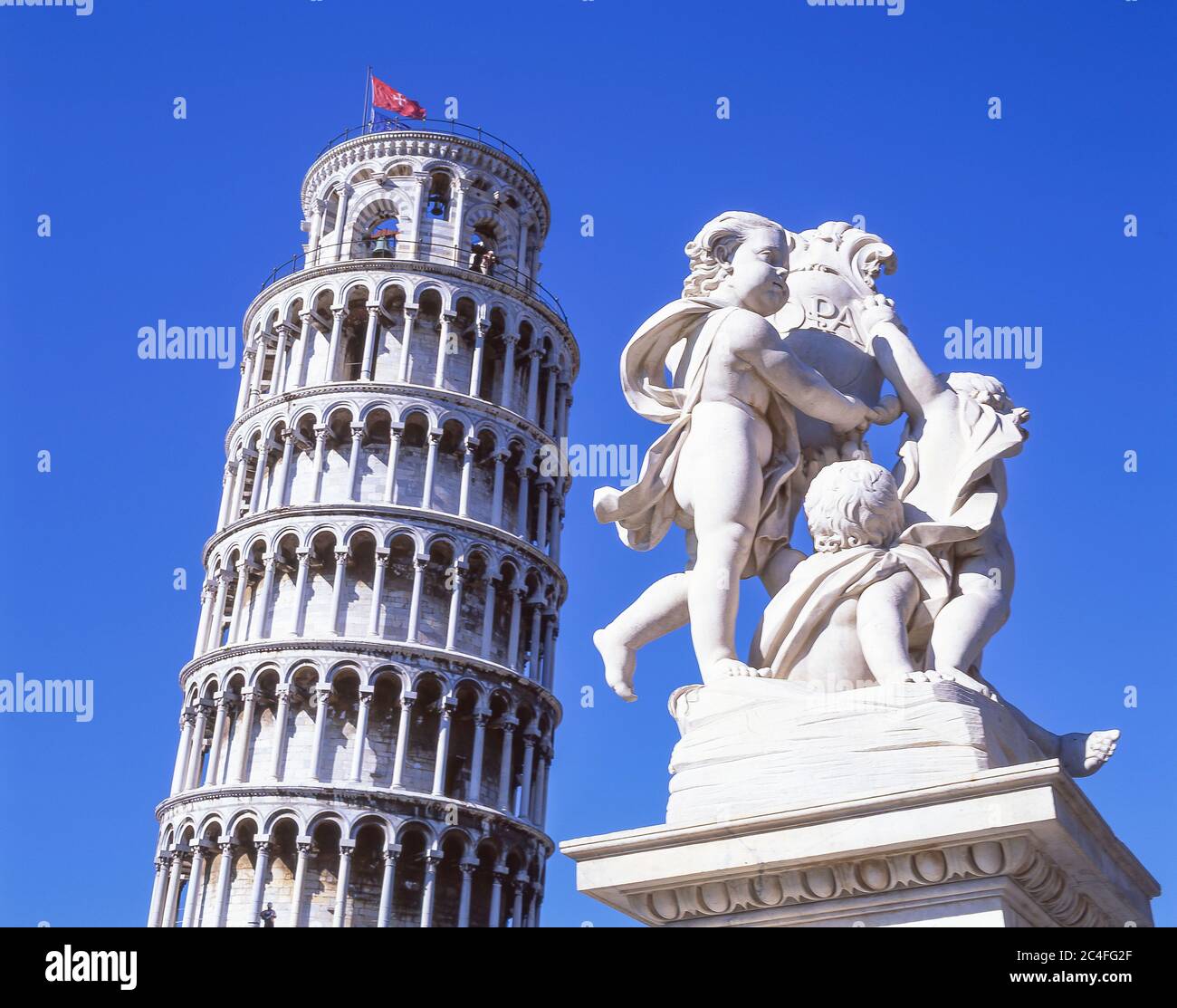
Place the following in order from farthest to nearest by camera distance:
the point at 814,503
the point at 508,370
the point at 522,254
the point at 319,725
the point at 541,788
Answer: the point at 522,254 < the point at 508,370 < the point at 541,788 < the point at 319,725 < the point at 814,503

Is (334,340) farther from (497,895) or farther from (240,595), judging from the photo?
(497,895)

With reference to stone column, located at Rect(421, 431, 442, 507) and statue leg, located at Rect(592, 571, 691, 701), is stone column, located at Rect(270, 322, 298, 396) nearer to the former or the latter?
stone column, located at Rect(421, 431, 442, 507)

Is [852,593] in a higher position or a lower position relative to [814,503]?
lower

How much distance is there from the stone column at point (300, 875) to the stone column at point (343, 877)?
79 cm

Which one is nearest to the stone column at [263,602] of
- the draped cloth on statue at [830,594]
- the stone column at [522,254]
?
the stone column at [522,254]

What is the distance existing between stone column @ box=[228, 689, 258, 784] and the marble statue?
1402 inches

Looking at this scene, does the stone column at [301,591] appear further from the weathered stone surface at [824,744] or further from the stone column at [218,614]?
the weathered stone surface at [824,744]

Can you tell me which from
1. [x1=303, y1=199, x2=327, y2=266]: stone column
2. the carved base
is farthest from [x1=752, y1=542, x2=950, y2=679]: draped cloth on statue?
[x1=303, y1=199, x2=327, y2=266]: stone column

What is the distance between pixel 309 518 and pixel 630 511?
120ft

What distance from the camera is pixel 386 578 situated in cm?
4081

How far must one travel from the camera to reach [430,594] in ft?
134

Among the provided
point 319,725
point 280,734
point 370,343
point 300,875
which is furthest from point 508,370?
point 300,875

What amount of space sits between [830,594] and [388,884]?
34.1 meters

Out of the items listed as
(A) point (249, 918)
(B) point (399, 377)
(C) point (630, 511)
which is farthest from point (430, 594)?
(C) point (630, 511)
